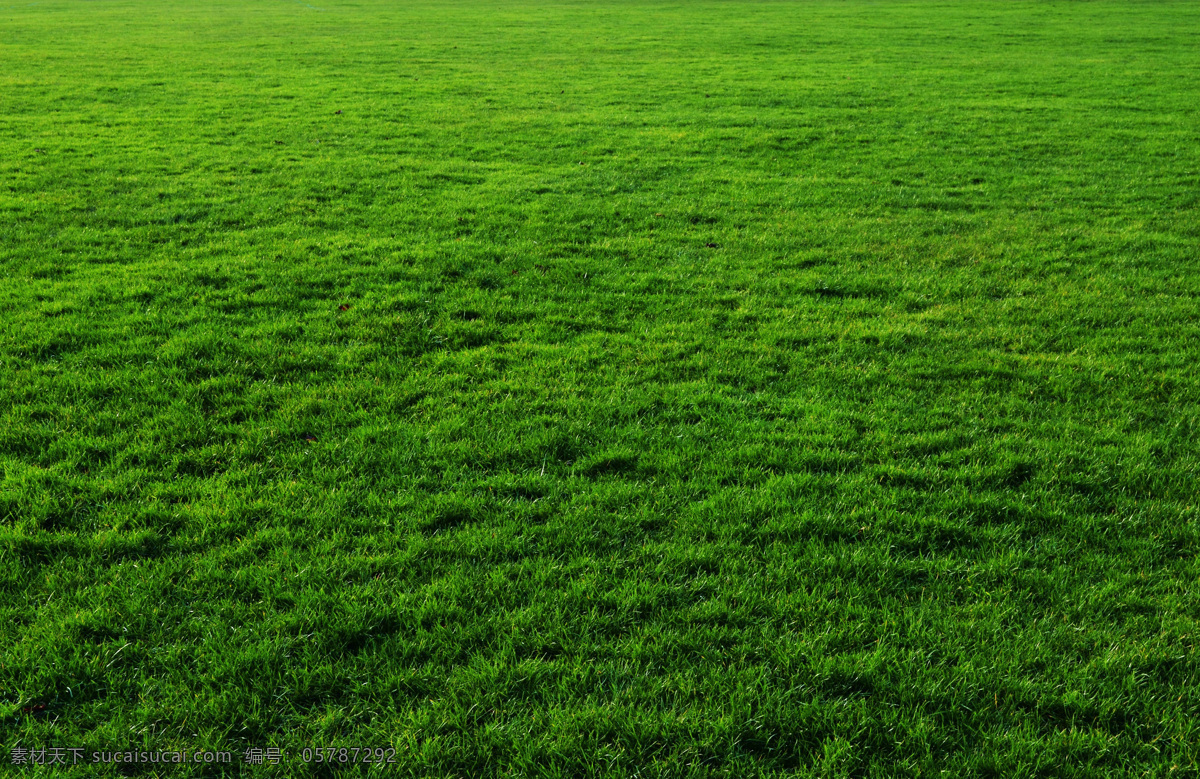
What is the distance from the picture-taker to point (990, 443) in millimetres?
6223

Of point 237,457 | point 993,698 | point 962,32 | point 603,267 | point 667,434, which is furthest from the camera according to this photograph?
point 962,32

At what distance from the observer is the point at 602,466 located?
19.6 ft

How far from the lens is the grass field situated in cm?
392

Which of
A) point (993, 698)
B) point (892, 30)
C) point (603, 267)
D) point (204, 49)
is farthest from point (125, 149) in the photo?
point (892, 30)

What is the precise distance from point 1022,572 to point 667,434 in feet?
8.59

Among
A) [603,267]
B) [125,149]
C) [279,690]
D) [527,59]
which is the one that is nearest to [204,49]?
[527,59]

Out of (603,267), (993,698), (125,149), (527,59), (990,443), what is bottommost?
(993,698)

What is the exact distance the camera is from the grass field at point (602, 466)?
392cm

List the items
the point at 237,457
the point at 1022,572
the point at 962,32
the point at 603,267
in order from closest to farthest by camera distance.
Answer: the point at 1022,572, the point at 237,457, the point at 603,267, the point at 962,32

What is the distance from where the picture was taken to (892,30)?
39.3 metres

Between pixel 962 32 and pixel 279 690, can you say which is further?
pixel 962 32

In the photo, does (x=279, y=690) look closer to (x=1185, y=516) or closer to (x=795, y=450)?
(x=795, y=450)

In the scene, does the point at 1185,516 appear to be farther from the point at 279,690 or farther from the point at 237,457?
the point at 237,457

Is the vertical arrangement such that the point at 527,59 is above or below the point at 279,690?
above
